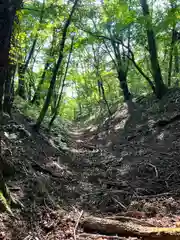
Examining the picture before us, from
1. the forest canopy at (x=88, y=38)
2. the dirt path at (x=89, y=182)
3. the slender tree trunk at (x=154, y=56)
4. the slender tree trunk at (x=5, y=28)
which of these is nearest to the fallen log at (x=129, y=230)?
the dirt path at (x=89, y=182)

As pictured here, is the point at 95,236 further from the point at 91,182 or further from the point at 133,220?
the point at 91,182

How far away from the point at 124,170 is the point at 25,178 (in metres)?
3.32

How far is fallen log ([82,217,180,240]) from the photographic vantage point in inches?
113

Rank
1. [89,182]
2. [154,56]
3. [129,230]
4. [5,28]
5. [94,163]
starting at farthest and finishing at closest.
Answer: [154,56], [94,163], [89,182], [5,28], [129,230]

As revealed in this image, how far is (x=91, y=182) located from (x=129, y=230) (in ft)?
10.3

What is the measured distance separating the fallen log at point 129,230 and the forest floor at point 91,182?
0.19ft

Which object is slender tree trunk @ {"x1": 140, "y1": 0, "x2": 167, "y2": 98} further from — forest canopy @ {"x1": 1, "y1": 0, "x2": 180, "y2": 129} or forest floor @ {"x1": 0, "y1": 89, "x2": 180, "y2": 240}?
forest floor @ {"x1": 0, "y1": 89, "x2": 180, "y2": 240}

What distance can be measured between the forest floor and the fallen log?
0.19 feet

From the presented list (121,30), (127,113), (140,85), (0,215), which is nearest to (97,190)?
(0,215)

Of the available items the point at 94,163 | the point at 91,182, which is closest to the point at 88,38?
the point at 94,163

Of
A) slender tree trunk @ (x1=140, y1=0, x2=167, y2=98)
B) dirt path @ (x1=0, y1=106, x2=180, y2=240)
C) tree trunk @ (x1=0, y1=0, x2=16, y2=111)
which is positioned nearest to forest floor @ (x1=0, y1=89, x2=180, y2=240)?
dirt path @ (x1=0, y1=106, x2=180, y2=240)

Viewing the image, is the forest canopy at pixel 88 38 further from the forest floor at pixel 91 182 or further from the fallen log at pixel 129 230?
the fallen log at pixel 129 230

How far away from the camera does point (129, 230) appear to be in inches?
125

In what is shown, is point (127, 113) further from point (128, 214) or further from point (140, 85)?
point (128, 214)
